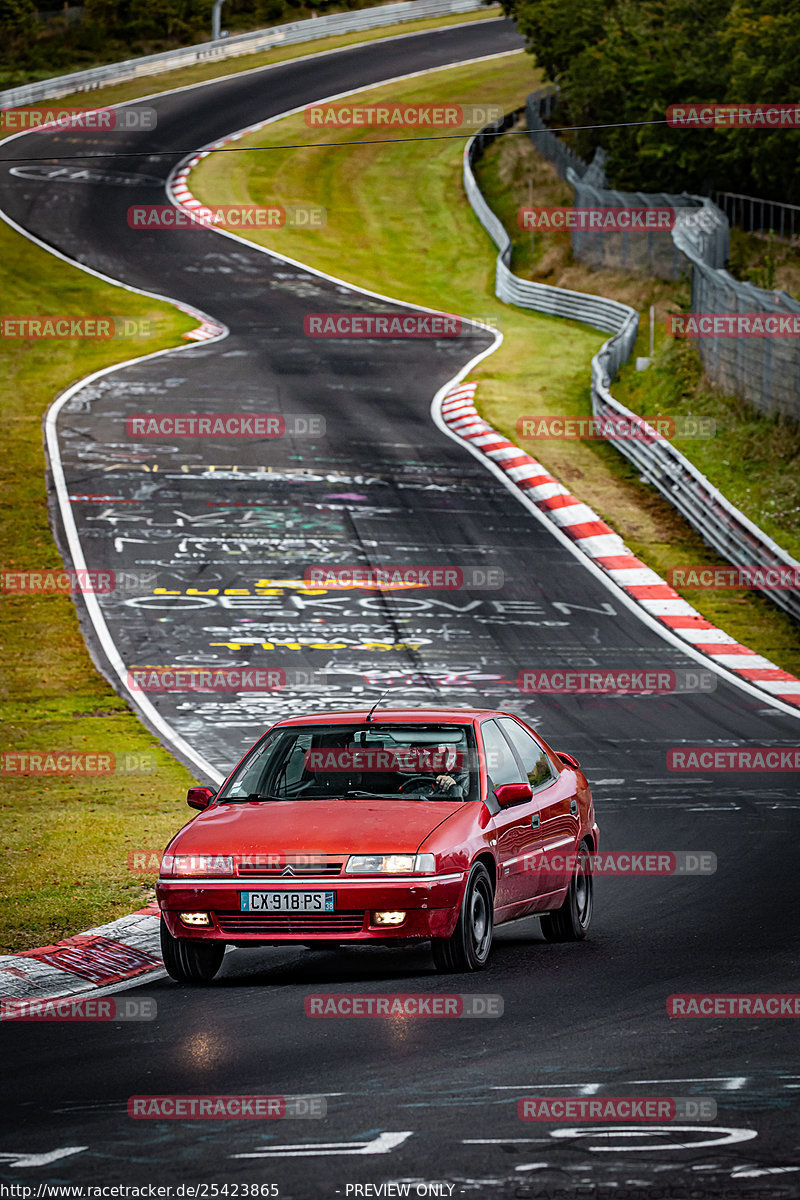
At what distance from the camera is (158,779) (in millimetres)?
16172

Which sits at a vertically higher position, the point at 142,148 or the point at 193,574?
the point at 142,148

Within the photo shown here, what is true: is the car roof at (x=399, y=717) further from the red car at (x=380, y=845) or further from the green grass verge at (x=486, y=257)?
the green grass verge at (x=486, y=257)

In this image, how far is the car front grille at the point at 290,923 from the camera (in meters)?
8.75

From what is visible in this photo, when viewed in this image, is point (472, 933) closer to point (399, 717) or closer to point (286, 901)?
point (286, 901)

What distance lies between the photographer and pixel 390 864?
8.74 m

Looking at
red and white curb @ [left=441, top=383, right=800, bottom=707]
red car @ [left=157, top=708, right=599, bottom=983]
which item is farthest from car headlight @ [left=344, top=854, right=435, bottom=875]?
red and white curb @ [left=441, top=383, right=800, bottom=707]

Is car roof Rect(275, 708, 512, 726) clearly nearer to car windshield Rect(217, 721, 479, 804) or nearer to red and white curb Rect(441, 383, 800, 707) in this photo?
car windshield Rect(217, 721, 479, 804)

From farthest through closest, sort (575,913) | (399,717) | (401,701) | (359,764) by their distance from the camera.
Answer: (401,701) → (575,913) → (399,717) → (359,764)

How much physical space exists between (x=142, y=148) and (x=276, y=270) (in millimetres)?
13951

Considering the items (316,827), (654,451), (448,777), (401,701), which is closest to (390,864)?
(316,827)

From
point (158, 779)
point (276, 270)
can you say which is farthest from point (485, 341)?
point (158, 779)

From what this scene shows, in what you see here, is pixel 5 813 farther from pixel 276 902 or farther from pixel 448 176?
pixel 448 176

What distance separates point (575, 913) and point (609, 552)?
17.2m

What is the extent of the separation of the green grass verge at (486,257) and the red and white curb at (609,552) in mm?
329
